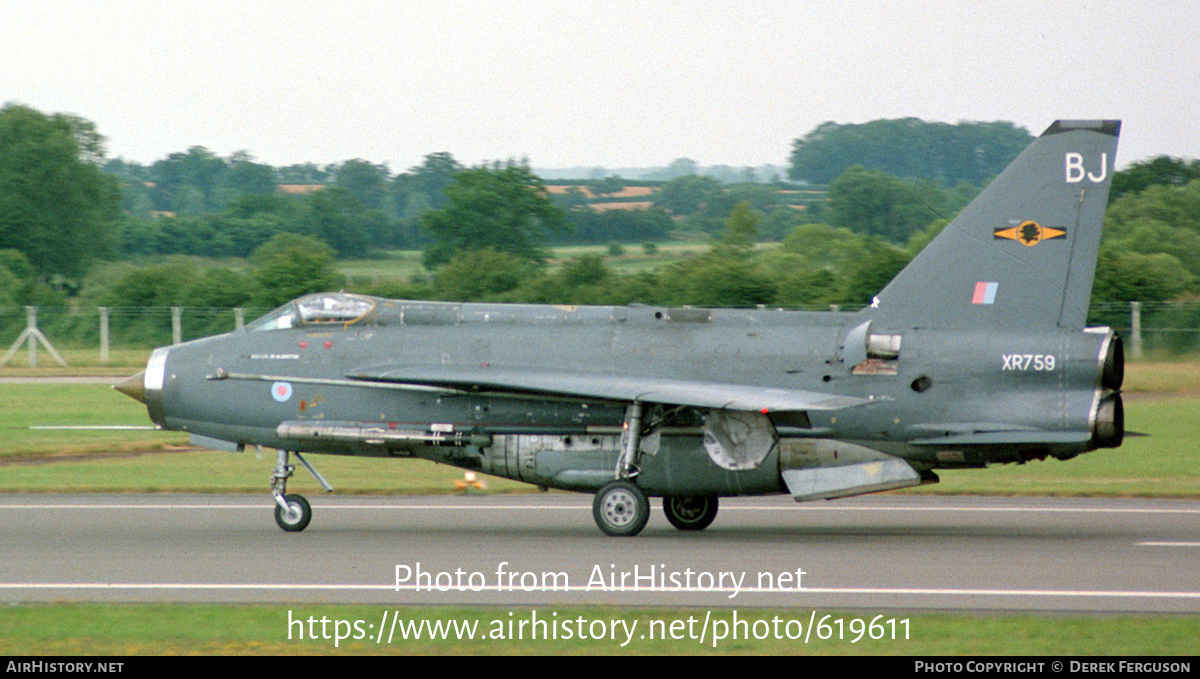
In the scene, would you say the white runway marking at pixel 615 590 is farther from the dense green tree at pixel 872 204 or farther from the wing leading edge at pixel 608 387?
the dense green tree at pixel 872 204

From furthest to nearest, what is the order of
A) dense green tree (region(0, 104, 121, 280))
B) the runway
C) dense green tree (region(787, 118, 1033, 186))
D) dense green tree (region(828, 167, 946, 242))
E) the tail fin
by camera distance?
dense green tree (region(0, 104, 121, 280)) < dense green tree (region(828, 167, 946, 242)) < dense green tree (region(787, 118, 1033, 186)) < the tail fin < the runway

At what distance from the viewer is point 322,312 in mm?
15312

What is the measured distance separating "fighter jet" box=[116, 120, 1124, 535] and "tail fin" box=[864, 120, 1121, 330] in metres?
0.02

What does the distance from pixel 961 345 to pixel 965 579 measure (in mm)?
3369

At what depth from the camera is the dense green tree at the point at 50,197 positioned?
195 feet

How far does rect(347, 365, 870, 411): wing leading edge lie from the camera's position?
13211mm

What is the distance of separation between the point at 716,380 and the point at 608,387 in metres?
1.48

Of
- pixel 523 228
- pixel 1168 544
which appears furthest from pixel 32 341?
pixel 1168 544

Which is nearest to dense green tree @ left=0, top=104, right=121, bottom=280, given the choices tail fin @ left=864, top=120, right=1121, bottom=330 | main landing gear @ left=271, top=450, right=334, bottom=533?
main landing gear @ left=271, top=450, right=334, bottom=533

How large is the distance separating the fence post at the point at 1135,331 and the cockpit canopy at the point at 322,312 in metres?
16.8

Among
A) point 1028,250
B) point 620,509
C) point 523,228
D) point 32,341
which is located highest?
point 1028,250

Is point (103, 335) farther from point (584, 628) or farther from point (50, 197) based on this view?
point (584, 628)

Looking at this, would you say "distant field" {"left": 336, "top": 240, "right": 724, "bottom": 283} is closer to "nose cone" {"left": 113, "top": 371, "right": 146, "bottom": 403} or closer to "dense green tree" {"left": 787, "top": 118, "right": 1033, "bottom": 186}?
"dense green tree" {"left": 787, "top": 118, "right": 1033, "bottom": 186}

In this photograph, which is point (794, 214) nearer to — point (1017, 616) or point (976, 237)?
point (976, 237)
